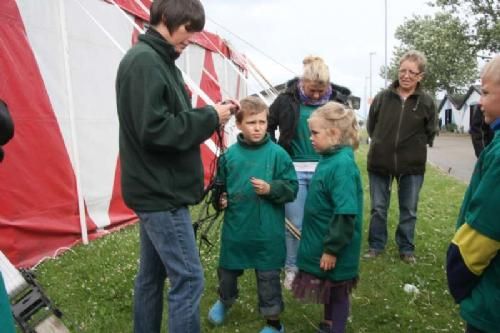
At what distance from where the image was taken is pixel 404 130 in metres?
4.64

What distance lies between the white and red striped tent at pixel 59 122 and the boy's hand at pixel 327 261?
222cm

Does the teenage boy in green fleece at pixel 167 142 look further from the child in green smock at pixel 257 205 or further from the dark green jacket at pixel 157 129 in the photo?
the child in green smock at pixel 257 205

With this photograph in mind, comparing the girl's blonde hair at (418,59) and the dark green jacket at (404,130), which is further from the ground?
the girl's blonde hair at (418,59)

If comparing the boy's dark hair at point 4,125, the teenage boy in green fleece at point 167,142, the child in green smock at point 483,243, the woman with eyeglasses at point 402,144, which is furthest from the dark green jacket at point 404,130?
the boy's dark hair at point 4,125

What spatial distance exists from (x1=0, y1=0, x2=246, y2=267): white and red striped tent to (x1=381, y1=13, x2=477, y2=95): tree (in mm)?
21527

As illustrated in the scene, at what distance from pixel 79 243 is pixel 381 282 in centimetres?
312

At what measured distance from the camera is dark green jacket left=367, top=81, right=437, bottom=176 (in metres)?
4.63

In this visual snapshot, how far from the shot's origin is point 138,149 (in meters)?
2.24

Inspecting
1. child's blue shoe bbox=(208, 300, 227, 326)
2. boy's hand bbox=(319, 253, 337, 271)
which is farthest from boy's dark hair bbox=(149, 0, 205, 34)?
child's blue shoe bbox=(208, 300, 227, 326)

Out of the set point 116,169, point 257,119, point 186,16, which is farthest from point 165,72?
point 116,169

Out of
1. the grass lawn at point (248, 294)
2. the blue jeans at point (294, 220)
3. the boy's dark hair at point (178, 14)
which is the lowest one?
the grass lawn at point (248, 294)

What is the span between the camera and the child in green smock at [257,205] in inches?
123

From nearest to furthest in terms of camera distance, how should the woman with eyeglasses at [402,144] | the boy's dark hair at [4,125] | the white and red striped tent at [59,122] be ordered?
the boy's dark hair at [4,125] → the white and red striped tent at [59,122] → the woman with eyeglasses at [402,144]

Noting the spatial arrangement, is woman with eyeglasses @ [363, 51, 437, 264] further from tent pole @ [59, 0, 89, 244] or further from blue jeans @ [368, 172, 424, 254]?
Result: tent pole @ [59, 0, 89, 244]
